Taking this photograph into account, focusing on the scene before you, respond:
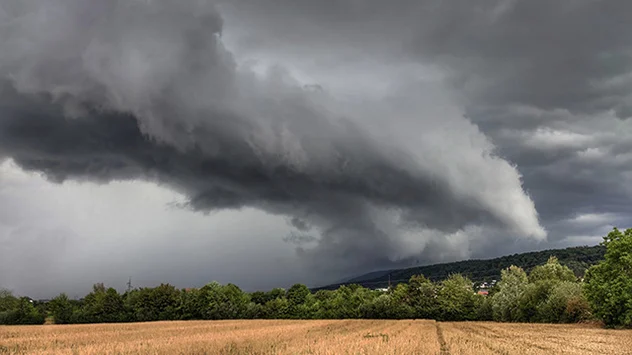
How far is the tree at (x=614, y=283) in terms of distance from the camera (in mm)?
64500

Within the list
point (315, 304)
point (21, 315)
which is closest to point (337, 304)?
Answer: point (315, 304)

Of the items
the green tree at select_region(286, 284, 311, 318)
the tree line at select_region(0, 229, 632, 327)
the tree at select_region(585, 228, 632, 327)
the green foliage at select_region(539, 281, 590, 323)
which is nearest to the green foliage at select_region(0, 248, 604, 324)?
the tree line at select_region(0, 229, 632, 327)

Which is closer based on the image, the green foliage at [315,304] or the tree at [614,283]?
the tree at [614,283]

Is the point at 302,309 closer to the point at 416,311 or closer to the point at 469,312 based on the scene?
the point at 416,311

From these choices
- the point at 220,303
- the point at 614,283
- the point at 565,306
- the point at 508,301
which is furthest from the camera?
the point at 220,303

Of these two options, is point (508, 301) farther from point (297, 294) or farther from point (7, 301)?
point (7, 301)

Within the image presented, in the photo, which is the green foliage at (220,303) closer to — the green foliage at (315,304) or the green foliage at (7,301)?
the green foliage at (315,304)

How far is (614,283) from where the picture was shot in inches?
2584

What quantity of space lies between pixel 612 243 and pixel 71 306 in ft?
419

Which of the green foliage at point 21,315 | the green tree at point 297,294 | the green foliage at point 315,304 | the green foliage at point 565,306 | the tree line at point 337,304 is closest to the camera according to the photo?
the green foliage at point 565,306

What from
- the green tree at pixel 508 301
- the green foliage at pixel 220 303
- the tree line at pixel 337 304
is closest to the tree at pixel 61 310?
the tree line at pixel 337 304

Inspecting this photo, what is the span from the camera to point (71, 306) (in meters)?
128

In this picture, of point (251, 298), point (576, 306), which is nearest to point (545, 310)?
point (576, 306)

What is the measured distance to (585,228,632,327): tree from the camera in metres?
64.5
